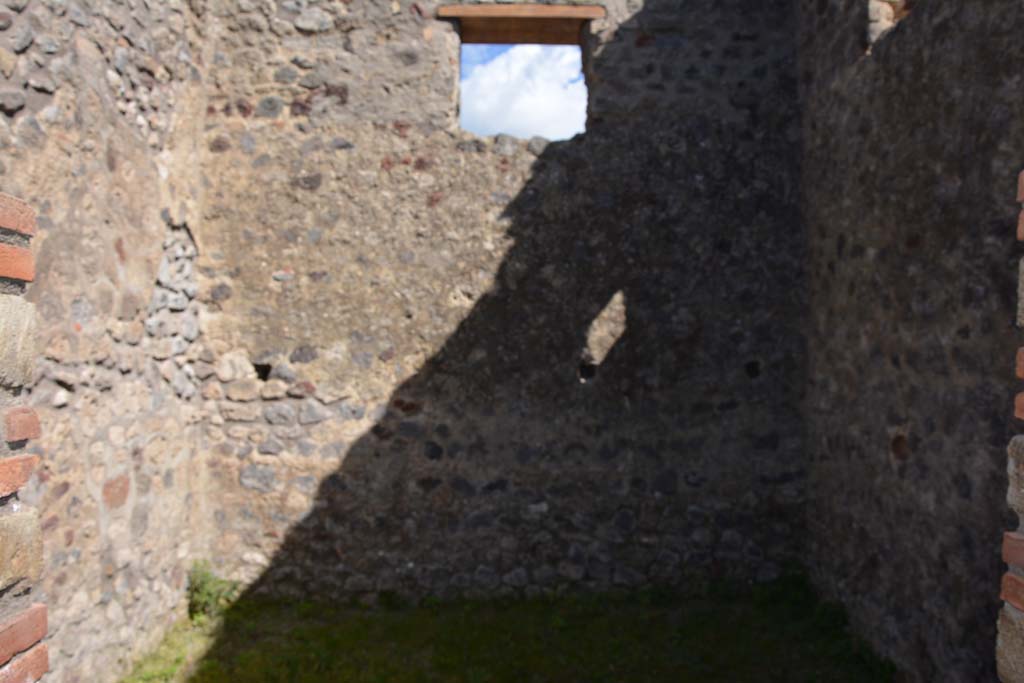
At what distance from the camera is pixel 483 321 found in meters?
4.48

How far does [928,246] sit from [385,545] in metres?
3.16

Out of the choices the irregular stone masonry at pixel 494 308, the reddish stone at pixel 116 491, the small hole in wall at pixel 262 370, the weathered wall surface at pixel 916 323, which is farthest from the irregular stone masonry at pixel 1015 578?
the small hole in wall at pixel 262 370

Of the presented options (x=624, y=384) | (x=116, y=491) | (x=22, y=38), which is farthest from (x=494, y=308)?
(x=22, y=38)

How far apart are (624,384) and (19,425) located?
343 centimetres

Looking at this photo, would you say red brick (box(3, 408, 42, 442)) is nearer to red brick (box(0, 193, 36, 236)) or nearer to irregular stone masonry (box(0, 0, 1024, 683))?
red brick (box(0, 193, 36, 236))

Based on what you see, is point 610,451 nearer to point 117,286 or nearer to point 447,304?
point 447,304

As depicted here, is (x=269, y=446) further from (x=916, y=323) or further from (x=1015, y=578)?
(x=1015, y=578)

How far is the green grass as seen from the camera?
3.63m

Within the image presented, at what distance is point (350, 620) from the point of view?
4.23 m

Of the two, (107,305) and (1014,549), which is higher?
(107,305)

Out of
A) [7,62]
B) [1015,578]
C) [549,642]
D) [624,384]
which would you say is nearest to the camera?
[1015,578]

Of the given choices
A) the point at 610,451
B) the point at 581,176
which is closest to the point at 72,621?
the point at 610,451

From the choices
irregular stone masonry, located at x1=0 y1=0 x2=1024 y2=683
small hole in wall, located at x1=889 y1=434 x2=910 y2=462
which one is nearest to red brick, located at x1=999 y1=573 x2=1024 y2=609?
small hole in wall, located at x1=889 y1=434 x2=910 y2=462

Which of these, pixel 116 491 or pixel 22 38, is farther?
pixel 116 491
